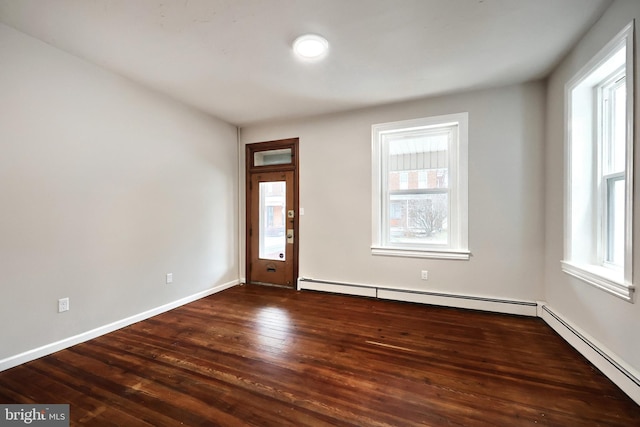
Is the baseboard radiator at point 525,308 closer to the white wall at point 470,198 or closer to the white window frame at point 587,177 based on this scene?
the white wall at point 470,198

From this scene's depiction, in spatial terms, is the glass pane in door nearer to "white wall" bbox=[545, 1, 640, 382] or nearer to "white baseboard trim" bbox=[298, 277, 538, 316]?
"white baseboard trim" bbox=[298, 277, 538, 316]

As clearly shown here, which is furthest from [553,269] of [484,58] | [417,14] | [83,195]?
[83,195]

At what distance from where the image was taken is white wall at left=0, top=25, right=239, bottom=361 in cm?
210

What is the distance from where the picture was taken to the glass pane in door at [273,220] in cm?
432

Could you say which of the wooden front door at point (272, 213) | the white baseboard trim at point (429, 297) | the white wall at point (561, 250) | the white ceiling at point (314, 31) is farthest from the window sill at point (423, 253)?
the white ceiling at point (314, 31)

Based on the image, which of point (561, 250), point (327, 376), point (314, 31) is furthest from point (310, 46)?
point (561, 250)

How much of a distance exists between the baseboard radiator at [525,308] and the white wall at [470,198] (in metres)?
0.08

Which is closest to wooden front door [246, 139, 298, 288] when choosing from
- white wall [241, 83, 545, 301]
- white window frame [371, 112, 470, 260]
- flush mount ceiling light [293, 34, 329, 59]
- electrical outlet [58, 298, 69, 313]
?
white wall [241, 83, 545, 301]

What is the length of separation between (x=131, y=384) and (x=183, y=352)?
17.9 inches

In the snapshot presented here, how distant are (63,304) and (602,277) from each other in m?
4.36

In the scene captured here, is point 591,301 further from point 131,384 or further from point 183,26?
point 183,26

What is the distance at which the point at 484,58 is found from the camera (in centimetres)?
252

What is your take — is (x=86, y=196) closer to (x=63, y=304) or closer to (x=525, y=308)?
(x=63, y=304)

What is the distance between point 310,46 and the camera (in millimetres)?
2285
